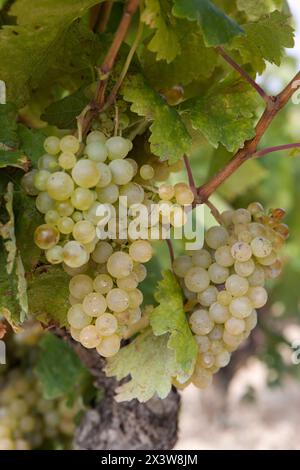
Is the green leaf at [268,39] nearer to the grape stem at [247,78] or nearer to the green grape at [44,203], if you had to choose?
the grape stem at [247,78]

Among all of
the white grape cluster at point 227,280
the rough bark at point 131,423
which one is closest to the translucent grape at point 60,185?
the white grape cluster at point 227,280

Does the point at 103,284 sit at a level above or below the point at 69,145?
below

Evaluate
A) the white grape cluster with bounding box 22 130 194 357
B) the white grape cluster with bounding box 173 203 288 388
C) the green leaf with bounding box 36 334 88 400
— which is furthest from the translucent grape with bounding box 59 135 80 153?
the green leaf with bounding box 36 334 88 400

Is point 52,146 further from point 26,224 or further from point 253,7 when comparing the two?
point 253,7

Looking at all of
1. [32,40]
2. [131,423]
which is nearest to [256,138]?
[32,40]

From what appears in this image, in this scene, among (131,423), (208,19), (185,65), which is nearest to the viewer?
(208,19)
